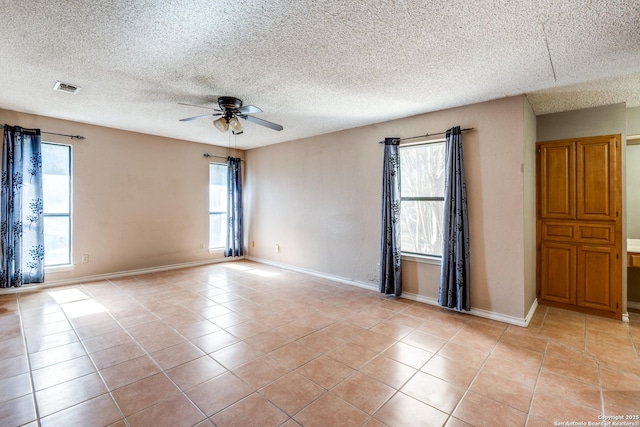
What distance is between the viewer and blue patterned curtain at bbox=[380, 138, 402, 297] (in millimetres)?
4145

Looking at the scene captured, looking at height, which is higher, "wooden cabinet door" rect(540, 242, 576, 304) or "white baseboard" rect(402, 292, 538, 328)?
"wooden cabinet door" rect(540, 242, 576, 304)

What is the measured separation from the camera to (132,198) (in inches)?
208

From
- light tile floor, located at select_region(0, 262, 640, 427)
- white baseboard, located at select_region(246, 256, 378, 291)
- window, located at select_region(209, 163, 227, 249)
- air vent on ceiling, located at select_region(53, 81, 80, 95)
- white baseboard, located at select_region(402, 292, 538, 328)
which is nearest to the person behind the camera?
light tile floor, located at select_region(0, 262, 640, 427)

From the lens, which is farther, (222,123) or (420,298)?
(420,298)

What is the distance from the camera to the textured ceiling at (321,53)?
1885mm

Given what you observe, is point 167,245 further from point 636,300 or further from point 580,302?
point 636,300

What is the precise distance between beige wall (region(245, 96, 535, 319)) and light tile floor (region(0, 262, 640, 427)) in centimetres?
52

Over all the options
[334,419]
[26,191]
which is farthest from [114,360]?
[26,191]

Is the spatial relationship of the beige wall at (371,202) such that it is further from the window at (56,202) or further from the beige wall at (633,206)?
the window at (56,202)

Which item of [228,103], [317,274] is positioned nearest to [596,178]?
[317,274]

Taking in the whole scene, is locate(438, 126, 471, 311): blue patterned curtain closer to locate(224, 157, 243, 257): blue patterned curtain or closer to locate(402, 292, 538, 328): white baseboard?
locate(402, 292, 538, 328): white baseboard

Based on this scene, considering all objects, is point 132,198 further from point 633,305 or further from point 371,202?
point 633,305

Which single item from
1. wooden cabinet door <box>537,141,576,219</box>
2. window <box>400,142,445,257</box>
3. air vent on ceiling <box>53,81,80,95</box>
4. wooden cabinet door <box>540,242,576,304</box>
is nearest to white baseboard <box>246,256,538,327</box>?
wooden cabinet door <box>540,242,576,304</box>

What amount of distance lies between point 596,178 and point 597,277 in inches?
46.1
